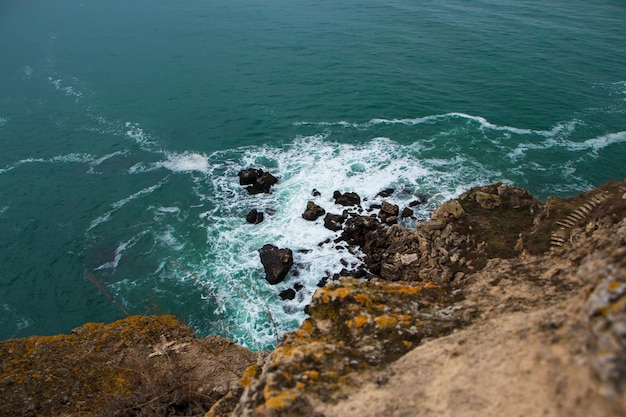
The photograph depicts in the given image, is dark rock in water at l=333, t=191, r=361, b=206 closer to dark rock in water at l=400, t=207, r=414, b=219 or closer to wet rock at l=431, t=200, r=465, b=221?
dark rock in water at l=400, t=207, r=414, b=219

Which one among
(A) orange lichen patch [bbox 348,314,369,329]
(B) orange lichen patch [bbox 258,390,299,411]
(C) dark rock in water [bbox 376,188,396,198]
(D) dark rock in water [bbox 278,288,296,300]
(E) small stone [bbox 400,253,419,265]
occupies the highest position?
(B) orange lichen patch [bbox 258,390,299,411]

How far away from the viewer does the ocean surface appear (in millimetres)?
28219

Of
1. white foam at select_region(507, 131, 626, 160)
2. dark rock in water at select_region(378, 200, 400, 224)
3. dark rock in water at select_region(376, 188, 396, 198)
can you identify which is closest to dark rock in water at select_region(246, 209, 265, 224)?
dark rock in water at select_region(378, 200, 400, 224)

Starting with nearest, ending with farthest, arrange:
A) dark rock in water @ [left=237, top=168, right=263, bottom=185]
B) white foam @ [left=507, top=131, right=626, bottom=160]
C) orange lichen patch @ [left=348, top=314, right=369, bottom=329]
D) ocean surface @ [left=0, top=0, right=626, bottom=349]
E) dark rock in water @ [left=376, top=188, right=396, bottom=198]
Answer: orange lichen patch @ [left=348, top=314, right=369, bottom=329], ocean surface @ [left=0, top=0, right=626, bottom=349], dark rock in water @ [left=376, top=188, right=396, bottom=198], dark rock in water @ [left=237, top=168, right=263, bottom=185], white foam @ [left=507, top=131, right=626, bottom=160]

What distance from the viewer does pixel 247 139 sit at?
4206cm

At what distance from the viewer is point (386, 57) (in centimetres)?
5712

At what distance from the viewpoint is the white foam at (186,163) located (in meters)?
38.5

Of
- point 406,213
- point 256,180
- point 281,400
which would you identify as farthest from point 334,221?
point 281,400

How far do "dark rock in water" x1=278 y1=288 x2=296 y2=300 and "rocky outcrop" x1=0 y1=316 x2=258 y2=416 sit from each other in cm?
1382

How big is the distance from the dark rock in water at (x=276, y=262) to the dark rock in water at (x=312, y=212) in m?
4.22

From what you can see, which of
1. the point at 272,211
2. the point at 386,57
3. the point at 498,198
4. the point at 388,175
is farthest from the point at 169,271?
the point at 386,57

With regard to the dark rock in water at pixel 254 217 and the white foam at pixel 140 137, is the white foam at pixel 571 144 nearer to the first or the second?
the dark rock in water at pixel 254 217

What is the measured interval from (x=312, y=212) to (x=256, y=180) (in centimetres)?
704

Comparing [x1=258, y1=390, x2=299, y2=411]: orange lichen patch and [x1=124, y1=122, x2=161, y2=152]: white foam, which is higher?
[x1=258, y1=390, x2=299, y2=411]: orange lichen patch
